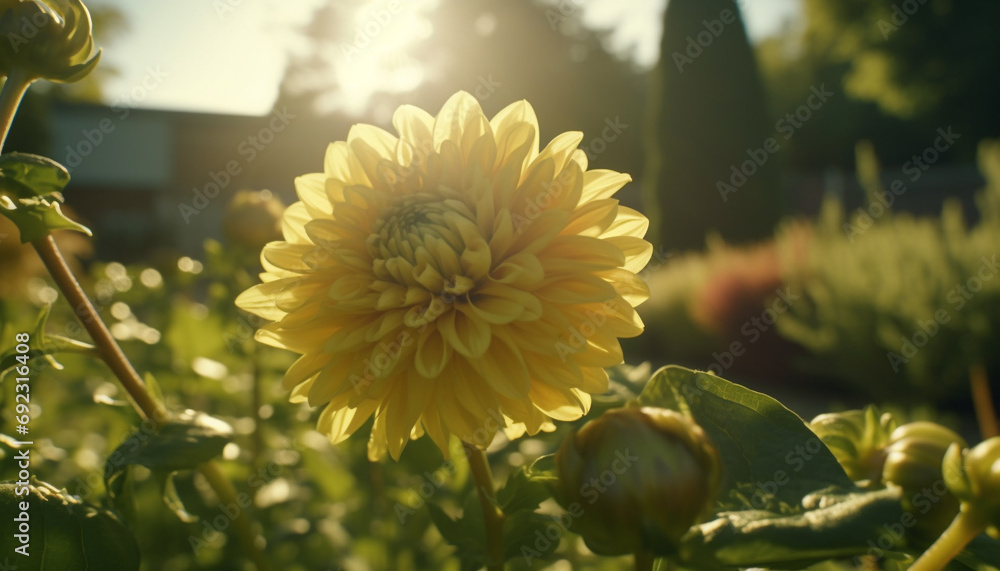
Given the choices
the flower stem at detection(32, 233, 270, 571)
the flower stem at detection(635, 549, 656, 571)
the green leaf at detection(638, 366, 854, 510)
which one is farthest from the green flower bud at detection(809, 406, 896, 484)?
the flower stem at detection(32, 233, 270, 571)

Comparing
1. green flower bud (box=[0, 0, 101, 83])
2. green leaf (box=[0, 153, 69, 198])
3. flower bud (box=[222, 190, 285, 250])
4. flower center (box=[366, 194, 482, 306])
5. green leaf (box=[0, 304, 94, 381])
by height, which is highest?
flower bud (box=[222, 190, 285, 250])

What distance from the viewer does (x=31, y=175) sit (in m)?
0.62

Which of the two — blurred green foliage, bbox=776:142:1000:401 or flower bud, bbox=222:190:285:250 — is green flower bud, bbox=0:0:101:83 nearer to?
flower bud, bbox=222:190:285:250

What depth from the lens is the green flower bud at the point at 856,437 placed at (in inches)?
25.9

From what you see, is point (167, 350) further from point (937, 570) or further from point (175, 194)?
point (175, 194)

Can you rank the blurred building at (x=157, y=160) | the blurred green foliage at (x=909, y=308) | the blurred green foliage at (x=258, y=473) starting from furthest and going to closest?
1. the blurred building at (x=157, y=160)
2. the blurred green foliage at (x=909, y=308)
3. the blurred green foliage at (x=258, y=473)

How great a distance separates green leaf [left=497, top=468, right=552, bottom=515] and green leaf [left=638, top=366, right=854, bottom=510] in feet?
0.41

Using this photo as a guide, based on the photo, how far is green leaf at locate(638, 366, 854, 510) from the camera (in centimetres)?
52

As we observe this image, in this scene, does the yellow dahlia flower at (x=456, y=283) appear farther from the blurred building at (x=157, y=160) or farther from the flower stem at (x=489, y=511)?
the blurred building at (x=157, y=160)

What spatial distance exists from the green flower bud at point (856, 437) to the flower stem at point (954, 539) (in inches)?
5.4

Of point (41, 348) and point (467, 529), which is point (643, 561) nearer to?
point (467, 529)

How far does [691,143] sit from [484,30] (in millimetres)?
8334

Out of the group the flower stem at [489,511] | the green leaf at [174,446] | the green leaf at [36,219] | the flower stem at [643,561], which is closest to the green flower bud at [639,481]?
the flower stem at [643,561]

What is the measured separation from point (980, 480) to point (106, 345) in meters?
0.77
